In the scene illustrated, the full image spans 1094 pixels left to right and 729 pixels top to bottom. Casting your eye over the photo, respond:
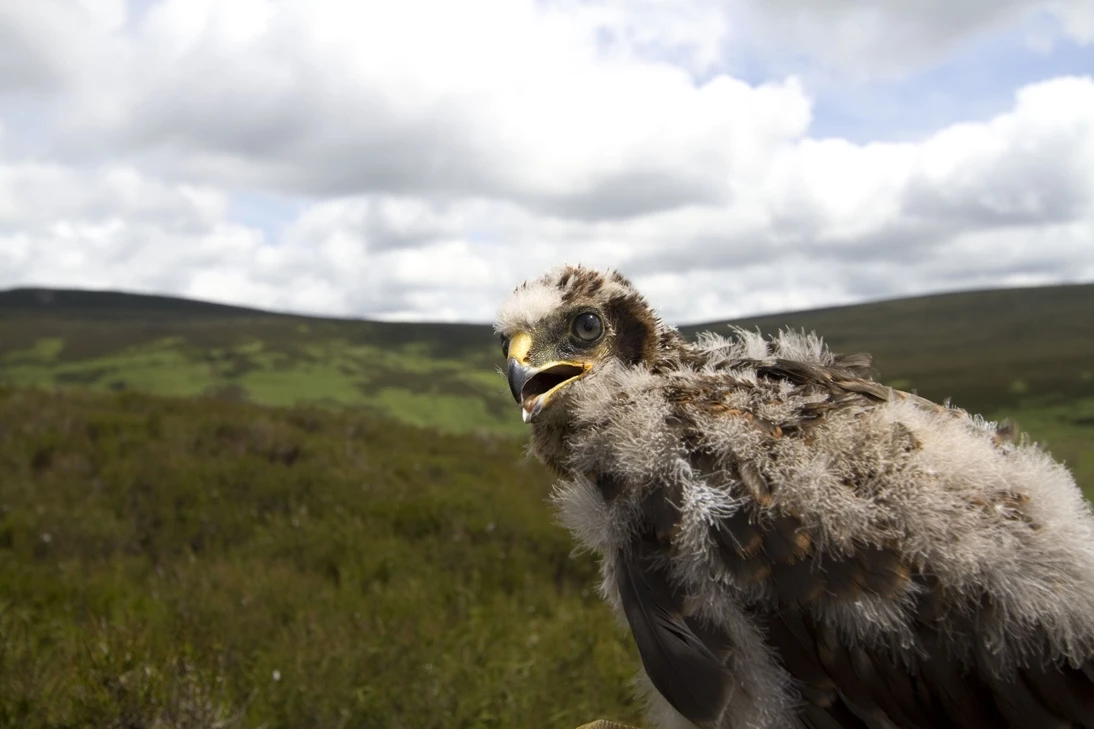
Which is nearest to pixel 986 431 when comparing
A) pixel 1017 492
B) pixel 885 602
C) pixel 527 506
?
pixel 1017 492

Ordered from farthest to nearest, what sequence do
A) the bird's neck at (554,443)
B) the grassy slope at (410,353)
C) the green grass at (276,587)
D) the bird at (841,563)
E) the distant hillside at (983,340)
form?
the grassy slope at (410,353), the distant hillside at (983,340), the green grass at (276,587), the bird's neck at (554,443), the bird at (841,563)

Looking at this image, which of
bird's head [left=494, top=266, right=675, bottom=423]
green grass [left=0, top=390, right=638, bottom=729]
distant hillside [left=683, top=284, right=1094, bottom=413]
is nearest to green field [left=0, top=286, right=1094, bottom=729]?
green grass [left=0, top=390, right=638, bottom=729]

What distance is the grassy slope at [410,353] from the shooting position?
150ft

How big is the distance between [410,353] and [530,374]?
87201mm

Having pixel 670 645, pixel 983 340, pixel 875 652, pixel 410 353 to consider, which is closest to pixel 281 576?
pixel 670 645

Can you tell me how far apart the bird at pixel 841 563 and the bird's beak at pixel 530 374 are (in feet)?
1.45

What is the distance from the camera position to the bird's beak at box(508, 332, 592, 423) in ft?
9.00

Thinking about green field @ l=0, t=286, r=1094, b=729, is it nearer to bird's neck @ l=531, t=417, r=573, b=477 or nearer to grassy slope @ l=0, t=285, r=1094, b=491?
bird's neck @ l=531, t=417, r=573, b=477

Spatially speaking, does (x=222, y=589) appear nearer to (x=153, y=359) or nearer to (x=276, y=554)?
(x=276, y=554)

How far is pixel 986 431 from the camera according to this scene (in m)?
2.48

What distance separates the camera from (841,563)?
2.03m

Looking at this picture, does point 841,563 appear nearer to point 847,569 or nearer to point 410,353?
point 847,569

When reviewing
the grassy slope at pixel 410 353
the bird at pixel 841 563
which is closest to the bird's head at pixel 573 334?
the bird at pixel 841 563

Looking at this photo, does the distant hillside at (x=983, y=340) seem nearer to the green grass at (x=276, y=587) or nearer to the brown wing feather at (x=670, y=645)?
the green grass at (x=276, y=587)
